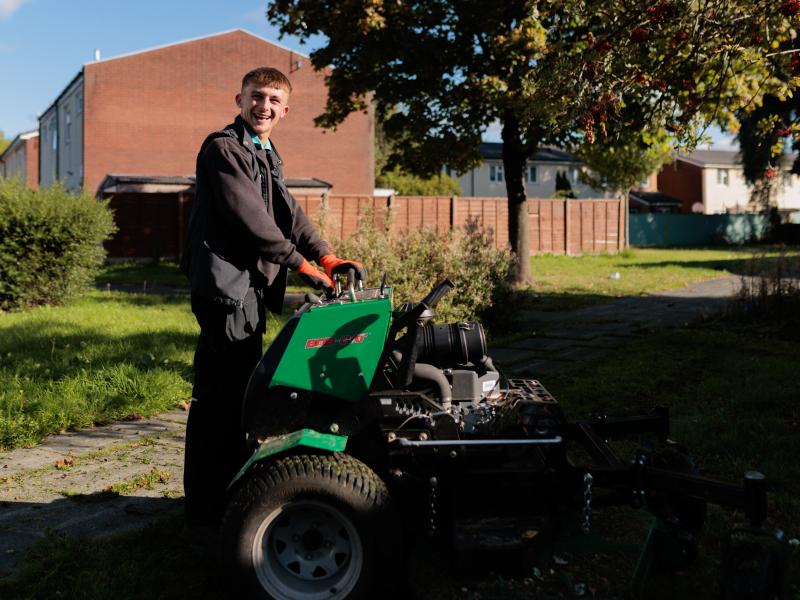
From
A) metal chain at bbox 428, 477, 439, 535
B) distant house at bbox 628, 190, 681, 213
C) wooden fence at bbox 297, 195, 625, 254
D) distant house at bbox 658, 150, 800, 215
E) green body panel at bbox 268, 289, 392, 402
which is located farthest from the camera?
distant house at bbox 658, 150, 800, 215

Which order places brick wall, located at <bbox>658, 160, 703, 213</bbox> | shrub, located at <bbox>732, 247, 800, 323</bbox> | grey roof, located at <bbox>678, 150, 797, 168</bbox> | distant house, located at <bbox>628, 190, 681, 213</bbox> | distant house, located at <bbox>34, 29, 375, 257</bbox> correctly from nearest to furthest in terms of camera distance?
shrub, located at <bbox>732, 247, 800, 323</bbox> → distant house, located at <bbox>34, 29, 375, 257</bbox> → distant house, located at <bbox>628, 190, 681, 213</bbox> → grey roof, located at <bbox>678, 150, 797, 168</bbox> → brick wall, located at <bbox>658, 160, 703, 213</bbox>

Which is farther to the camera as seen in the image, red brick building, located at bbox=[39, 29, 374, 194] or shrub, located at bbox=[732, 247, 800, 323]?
red brick building, located at bbox=[39, 29, 374, 194]

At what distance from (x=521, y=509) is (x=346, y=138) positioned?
35.3 m

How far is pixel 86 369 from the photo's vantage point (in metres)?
6.75

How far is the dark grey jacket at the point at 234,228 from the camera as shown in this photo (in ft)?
10.2

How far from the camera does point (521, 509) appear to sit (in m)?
3.00

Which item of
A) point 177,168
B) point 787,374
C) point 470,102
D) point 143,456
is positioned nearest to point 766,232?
point 177,168

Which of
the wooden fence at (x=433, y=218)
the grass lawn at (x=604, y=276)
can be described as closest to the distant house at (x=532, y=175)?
the wooden fence at (x=433, y=218)

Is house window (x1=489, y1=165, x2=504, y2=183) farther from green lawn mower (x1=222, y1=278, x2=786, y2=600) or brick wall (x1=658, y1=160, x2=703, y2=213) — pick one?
green lawn mower (x1=222, y1=278, x2=786, y2=600)

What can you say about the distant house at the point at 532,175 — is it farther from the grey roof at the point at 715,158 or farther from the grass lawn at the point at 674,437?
the grass lawn at the point at 674,437

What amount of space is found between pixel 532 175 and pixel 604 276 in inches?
1574

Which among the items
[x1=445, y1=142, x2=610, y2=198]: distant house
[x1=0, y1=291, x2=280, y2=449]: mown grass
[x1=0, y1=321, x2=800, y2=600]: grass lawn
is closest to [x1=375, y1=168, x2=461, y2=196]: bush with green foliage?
[x1=445, y1=142, x2=610, y2=198]: distant house

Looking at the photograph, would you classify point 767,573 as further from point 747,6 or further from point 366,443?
point 747,6

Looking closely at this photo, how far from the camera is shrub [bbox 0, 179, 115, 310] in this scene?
36.9 ft
